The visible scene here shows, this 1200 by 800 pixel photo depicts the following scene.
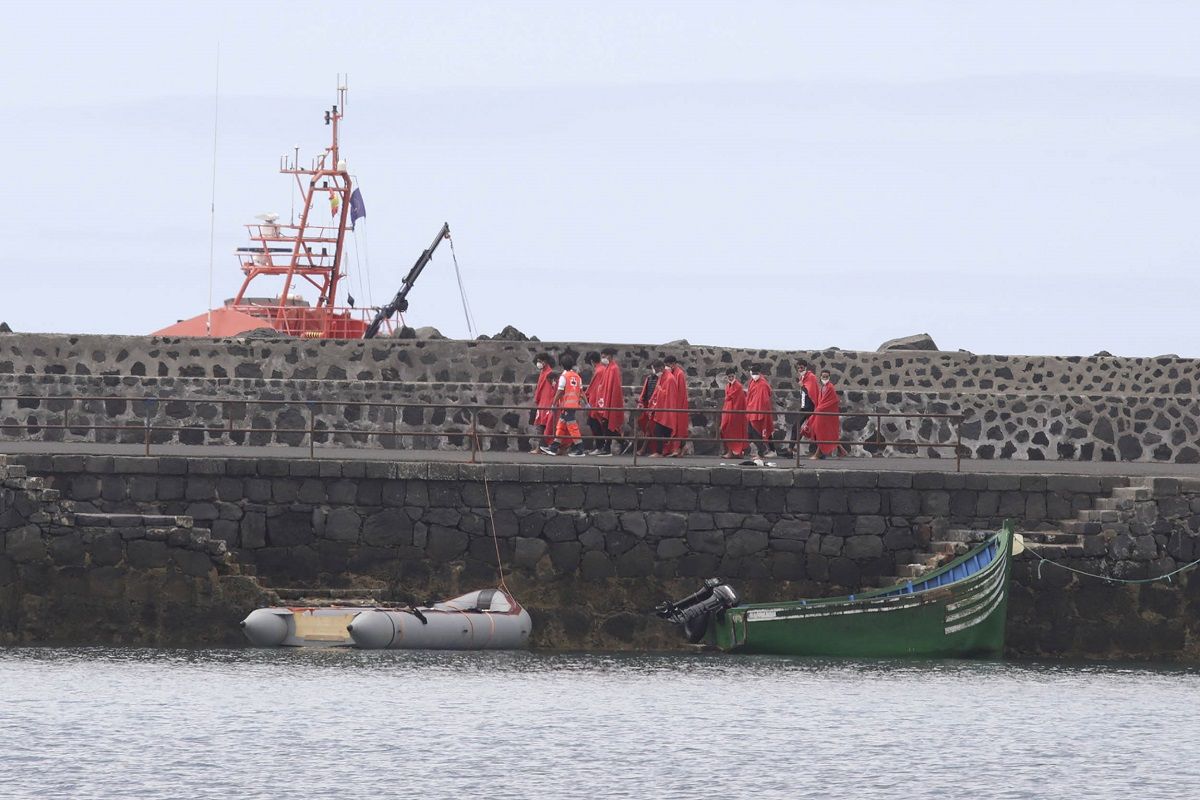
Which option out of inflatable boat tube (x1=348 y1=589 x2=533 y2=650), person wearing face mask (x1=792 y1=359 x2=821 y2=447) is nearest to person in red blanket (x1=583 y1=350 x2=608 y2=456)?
person wearing face mask (x1=792 y1=359 x2=821 y2=447)

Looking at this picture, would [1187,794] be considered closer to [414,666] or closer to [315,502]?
[414,666]

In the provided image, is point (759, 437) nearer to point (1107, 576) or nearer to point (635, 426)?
point (635, 426)

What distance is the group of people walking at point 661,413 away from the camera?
92.5 ft

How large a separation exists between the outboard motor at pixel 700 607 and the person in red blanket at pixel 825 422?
3.40 meters

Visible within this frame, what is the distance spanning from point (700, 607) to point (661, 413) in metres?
3.67

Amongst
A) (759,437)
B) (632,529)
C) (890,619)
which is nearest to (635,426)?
(632,529)

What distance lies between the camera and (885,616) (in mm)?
24797

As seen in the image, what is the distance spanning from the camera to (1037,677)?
2425 centimetres

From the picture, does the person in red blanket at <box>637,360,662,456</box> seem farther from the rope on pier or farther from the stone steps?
the stone steps

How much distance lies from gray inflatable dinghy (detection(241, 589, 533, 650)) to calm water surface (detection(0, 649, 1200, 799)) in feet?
0.61

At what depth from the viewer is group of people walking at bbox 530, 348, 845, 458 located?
2820cm

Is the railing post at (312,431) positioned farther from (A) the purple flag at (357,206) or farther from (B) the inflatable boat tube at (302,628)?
(A) the purple flag at (357,206)

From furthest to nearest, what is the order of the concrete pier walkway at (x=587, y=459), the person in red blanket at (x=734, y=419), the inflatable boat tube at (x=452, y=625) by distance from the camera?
the person in red blanket at (x=734, y=419), the concrete pier walkway at (x=587, y=459), the inflatable boat tube at (x=452, y=625)

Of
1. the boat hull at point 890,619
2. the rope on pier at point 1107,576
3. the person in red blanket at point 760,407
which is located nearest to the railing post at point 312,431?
the boat hull at point 890,619
